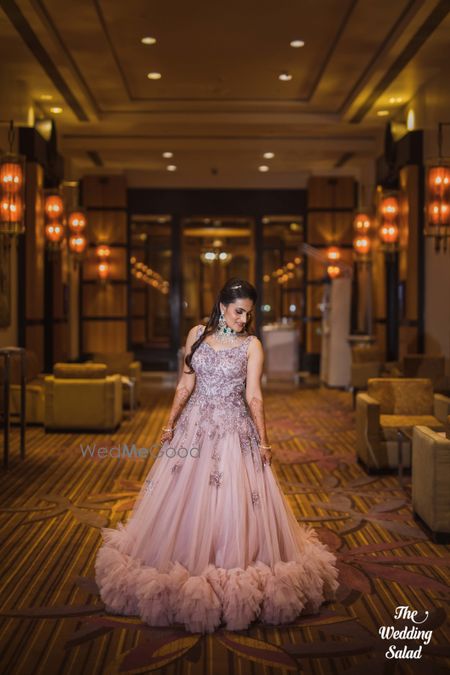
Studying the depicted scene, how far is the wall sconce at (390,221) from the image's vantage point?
34.9 feet

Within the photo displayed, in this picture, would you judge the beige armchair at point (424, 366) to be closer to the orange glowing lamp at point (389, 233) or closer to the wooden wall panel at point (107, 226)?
the orange glowing lamp at point (389, 233)

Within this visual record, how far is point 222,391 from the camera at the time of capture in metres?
3.79

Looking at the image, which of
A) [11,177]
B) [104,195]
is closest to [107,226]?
[104,195]

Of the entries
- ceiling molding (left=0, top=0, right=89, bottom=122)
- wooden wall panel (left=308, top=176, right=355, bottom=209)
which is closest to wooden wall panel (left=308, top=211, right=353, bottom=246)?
wooden wall panel (left=308, top=176, right=355, bottom=209)

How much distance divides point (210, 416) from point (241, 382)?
211 millimetres

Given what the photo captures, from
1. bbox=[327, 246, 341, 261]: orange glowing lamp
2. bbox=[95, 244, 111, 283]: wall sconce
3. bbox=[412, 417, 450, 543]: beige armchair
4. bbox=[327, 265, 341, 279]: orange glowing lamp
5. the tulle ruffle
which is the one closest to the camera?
the tulle ruffle

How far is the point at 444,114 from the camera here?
9.05 metres

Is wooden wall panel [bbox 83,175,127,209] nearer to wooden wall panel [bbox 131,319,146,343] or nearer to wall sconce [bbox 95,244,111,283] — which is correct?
wall sconce [bbox 95,244,111,283]

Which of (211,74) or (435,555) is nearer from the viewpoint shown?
(435,555)

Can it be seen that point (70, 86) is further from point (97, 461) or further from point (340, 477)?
point (340, 477)

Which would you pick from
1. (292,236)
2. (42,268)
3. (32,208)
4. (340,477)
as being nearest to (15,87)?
(32,208)

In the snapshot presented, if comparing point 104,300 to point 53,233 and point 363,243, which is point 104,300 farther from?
point 363,243

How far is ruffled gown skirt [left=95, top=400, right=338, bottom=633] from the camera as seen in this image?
3.32 meters

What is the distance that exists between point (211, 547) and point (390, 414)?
149 inches
